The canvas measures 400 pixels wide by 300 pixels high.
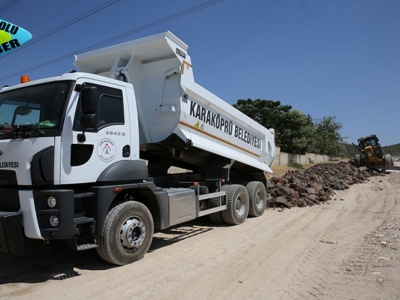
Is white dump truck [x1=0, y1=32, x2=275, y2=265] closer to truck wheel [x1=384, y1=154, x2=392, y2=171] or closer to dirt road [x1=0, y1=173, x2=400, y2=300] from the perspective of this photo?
dirt road [x1=0, y1=173, x2=400, y2=300]

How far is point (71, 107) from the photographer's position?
4441 millimetres

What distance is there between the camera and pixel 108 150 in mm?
4867

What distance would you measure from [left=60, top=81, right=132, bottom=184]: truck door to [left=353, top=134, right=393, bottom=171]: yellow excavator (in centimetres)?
2380

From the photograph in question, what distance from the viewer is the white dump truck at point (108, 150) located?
4199mm

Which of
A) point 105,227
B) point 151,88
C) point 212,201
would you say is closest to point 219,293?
point 105,227

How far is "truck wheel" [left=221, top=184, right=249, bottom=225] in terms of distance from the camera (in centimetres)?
777

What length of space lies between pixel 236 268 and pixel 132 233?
5.28ft

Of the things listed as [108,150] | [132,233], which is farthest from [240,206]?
[108,150]

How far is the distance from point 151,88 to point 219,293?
4001 millimetres

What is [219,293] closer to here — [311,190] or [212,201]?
[212,201]

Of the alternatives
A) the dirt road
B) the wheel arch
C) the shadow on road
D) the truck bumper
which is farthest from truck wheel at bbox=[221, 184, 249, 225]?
the truck bumper

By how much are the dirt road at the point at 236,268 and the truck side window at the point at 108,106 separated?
6.78ft

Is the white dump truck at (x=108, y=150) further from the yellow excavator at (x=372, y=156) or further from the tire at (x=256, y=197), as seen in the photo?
the yellow excavator at (x=372, y=156)

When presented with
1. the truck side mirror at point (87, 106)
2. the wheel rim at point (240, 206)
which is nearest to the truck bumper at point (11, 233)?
the truck side mirror at point (87, 106)
